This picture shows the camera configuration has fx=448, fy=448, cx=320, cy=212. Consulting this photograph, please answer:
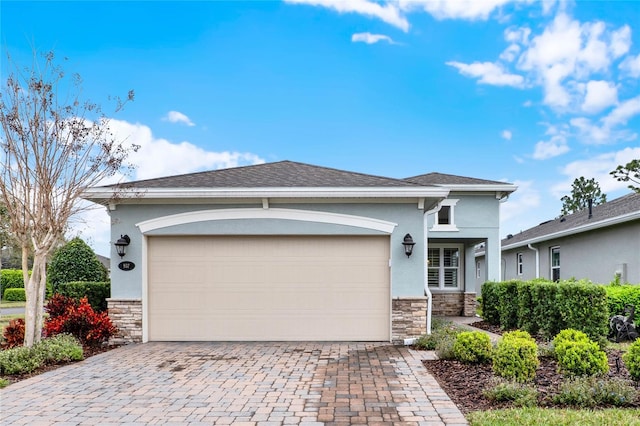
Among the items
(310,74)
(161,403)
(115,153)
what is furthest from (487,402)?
(310,74)

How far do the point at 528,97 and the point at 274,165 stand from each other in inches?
368

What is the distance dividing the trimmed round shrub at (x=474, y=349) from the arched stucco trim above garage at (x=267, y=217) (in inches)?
111

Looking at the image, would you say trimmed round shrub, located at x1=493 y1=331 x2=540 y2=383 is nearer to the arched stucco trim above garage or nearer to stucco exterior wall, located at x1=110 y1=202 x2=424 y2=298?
stucco exterior wall, located at x1=110 y1=202 x2=424 y2=298

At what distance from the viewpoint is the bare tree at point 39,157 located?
24.4 feet

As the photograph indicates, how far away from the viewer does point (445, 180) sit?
16.0 m

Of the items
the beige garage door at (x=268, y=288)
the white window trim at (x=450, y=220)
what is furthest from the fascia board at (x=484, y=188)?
the beige garage door at (x=268, y=288)

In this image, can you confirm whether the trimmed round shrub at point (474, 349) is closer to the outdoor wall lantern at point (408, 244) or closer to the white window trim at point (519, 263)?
the outdoor wall lantern at point (408, 244)

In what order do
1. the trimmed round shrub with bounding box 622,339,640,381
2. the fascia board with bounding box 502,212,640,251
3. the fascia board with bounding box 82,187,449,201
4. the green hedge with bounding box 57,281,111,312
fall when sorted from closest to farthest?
the trimmed round shrub with bounding box 622,339,640,381 → the fascia board with bounding box 82,187,449,201 → the green hedge with bounding box 57,281,111,312 → the fascia board with bounding box 502,212,640,251

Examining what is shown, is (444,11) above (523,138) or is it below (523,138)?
above

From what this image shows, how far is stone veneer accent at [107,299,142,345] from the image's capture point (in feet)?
29.7

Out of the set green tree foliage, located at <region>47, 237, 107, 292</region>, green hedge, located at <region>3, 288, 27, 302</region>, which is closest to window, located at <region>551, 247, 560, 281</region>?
green tree foliage, located at <region>47, 237, 107, 292</region>

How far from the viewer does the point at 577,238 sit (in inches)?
590

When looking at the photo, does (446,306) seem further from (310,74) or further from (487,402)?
(487,402)

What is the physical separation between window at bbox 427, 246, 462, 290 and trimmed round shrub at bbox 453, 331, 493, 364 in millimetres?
9633
